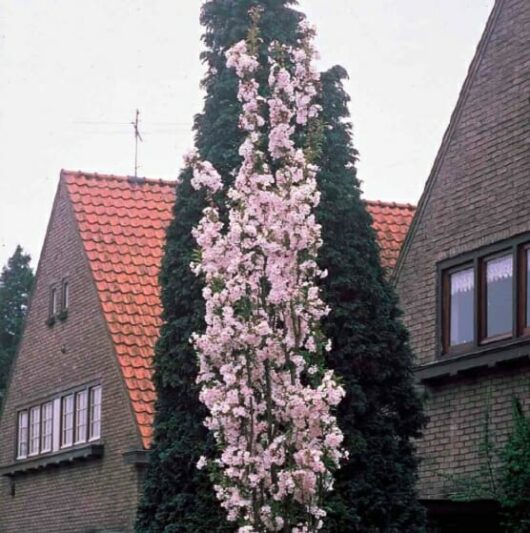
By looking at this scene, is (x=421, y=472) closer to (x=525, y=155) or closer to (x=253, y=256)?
(x=525, y=155)

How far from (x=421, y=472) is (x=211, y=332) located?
7.59 metres

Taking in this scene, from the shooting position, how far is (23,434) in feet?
113

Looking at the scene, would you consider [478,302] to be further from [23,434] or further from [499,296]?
[23,434]

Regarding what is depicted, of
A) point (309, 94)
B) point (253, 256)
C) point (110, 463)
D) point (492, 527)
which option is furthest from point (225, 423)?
point (110, 463)

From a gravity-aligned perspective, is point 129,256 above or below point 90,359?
above

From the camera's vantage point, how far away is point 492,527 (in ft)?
67.4

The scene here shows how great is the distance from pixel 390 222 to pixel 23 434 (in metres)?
9.31

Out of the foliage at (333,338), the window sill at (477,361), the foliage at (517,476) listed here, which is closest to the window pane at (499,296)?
the window sill at (477,361)

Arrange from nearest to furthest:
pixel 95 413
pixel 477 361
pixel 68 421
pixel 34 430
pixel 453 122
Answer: pixel 477 361 → pixel 453 122 → pixel 95 413 → pixel 68 421 → pixel 34 430

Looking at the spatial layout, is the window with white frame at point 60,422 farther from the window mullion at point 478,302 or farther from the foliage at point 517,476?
the foliage at point 517,476

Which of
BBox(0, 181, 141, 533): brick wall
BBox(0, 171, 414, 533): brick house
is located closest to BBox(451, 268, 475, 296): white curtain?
BBox(0, 171, 414, 533): brick house

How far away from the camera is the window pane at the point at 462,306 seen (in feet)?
68.7

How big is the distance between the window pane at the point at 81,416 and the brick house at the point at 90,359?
3 centimetres

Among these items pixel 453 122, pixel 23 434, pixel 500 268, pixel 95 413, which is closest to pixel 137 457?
pixel 95 413
